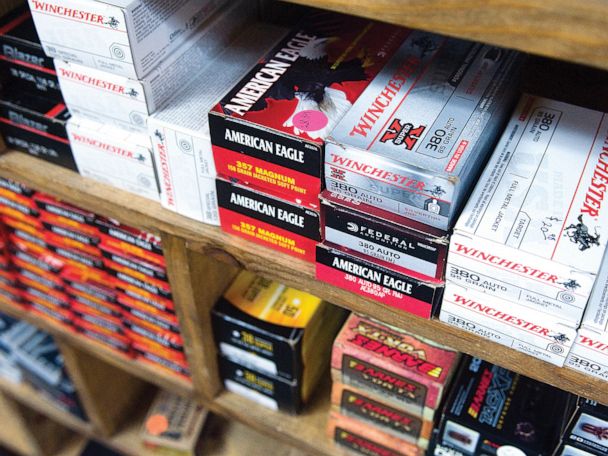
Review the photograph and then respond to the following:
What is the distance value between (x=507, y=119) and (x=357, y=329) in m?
0.37

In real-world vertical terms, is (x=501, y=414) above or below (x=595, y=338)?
below

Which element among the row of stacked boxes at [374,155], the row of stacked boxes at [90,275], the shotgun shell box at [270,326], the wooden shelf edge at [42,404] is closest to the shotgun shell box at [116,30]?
the row of stacked boxes at [374,155]

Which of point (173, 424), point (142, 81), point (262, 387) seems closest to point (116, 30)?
point (142, 81)

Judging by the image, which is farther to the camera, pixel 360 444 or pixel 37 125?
pixel 360 444

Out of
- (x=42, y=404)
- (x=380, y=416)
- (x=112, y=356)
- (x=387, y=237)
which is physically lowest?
(x=42, y=404)

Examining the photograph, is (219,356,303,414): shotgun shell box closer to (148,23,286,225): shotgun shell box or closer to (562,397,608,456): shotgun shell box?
(148,23,286,225): shotgun shell box

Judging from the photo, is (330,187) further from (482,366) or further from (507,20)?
(482,366)

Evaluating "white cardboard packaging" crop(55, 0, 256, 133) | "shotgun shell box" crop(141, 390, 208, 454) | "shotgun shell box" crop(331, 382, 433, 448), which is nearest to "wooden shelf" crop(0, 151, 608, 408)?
"white cardboard packaging" crop(55, 0, 256, 133)

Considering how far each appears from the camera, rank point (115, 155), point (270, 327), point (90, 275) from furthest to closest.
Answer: point (90, 275), point (270, 327), point (115, 155)

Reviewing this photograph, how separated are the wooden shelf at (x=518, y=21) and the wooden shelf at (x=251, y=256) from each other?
1.17 ft

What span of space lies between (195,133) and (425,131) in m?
0.29

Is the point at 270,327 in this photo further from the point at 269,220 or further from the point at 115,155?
the point at 115,155

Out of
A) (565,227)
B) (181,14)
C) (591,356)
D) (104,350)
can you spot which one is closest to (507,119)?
Result: (565,227)

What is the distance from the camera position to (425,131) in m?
0.73
